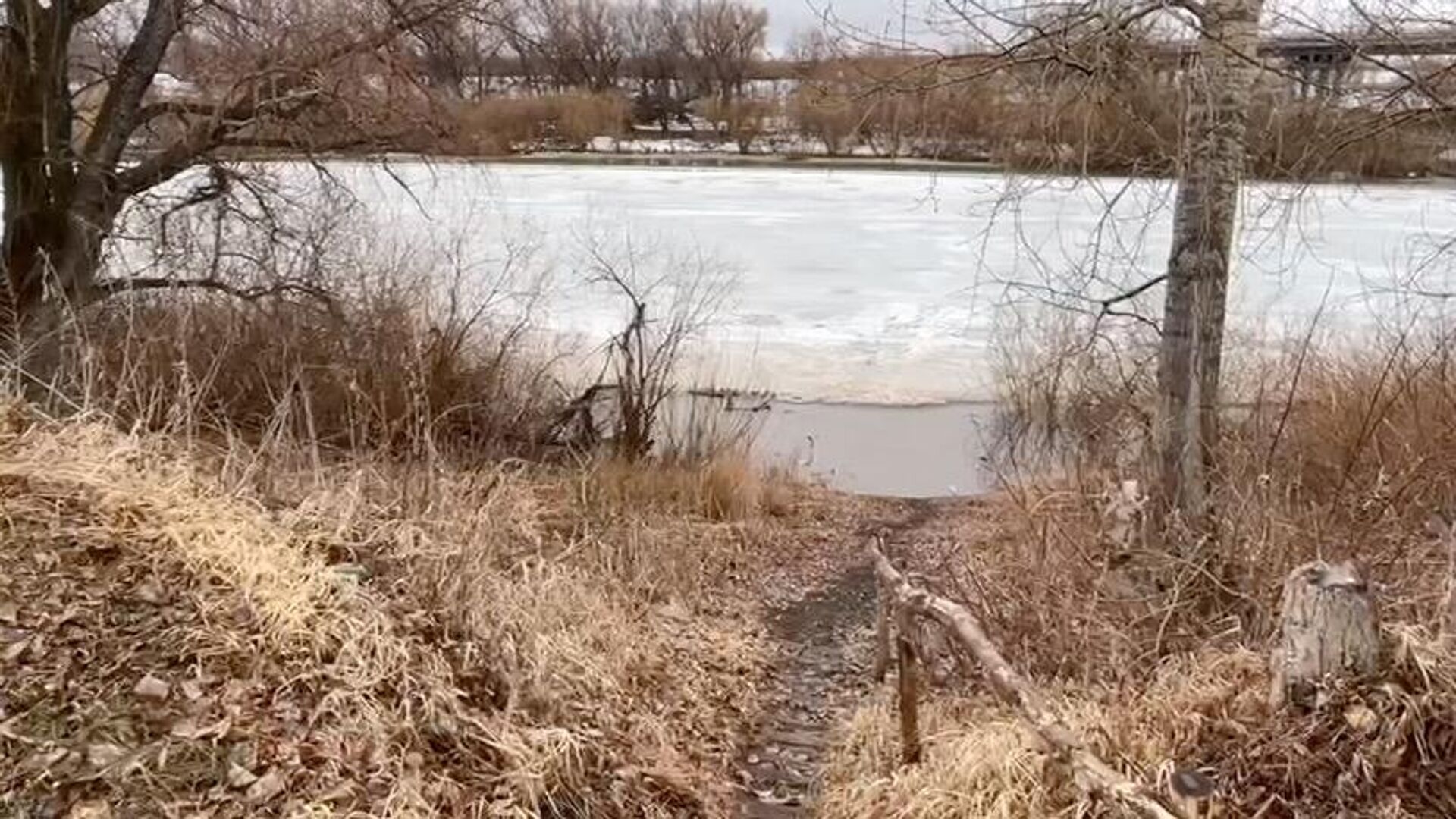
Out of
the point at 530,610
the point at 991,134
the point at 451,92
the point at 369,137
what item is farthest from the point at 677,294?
the point at 530,610

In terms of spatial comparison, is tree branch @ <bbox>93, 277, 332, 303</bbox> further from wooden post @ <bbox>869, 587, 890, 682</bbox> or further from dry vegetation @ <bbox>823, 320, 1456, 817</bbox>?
wooden post @ <bbox>869, 587, 890, 682</bbox>

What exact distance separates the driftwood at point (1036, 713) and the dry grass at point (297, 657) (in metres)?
1.20

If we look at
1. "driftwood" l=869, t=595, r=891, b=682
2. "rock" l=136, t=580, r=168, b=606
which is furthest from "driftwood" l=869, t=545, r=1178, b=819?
"rock" l=136, t=580, r=168, b=606

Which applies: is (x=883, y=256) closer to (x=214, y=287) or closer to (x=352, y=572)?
(x=214, y=287)

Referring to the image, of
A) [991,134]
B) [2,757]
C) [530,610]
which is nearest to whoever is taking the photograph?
[2,757]

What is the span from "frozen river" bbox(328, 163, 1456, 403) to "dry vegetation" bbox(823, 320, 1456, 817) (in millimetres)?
1827

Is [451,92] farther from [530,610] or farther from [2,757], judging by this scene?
[2,757]

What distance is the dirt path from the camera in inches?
219

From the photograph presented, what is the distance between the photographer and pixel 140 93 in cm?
1305

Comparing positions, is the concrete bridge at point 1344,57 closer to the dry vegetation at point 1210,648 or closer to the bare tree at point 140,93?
the dry vegetation at point 1210,648

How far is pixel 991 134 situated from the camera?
9.58 m

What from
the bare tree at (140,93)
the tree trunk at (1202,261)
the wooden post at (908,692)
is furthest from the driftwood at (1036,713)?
the bare tree at (140,93)

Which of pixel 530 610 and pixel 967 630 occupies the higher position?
pixel 967 630

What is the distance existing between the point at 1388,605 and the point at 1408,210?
25.4 meters
